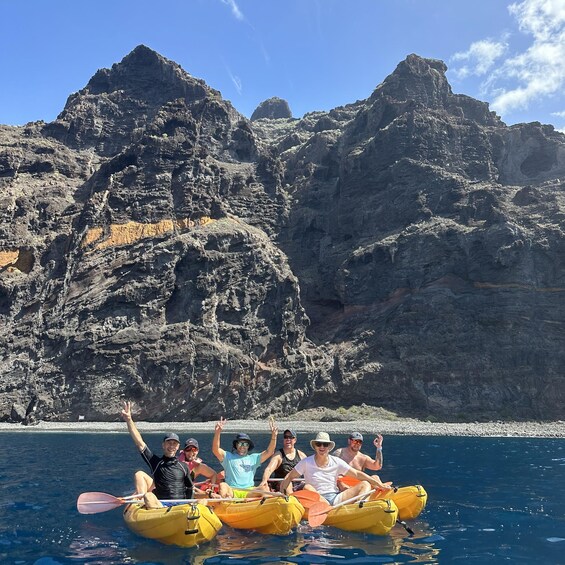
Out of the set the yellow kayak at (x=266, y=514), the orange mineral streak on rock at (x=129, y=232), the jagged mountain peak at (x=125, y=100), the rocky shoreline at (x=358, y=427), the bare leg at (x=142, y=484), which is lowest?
the rocky shoreline at (x=358, y=427)

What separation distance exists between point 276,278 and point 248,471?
5974cm

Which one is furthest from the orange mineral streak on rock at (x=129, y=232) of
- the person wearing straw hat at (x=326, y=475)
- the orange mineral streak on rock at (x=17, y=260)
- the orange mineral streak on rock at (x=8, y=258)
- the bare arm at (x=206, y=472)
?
the person wearing straw hat at (x=326, y=475)

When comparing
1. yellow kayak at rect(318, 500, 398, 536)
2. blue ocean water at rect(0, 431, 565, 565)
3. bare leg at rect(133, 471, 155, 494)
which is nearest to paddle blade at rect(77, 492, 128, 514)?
blue ocean water at rect(0, 431, 565, 565)

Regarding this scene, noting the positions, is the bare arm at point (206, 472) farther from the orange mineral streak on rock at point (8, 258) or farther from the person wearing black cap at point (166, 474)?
the orange mineral streak on rock at point (8, 258)

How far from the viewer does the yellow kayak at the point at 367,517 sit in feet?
38.4

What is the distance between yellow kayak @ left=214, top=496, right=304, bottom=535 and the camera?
464 inches

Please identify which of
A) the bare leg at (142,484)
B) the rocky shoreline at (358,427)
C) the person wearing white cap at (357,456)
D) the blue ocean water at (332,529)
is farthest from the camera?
the rocky shoreline at (358,427)

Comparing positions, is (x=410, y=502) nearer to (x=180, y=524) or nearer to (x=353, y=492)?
(x=353, y=492)

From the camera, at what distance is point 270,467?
13.0 metres

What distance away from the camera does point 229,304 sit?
69.8 meters

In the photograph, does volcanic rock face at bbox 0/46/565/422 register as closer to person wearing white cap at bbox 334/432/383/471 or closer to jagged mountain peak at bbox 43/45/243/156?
jagged mountain peak at bbox 43/45/243/156

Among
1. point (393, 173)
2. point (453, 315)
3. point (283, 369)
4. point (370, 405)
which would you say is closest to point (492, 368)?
point (453, 315)

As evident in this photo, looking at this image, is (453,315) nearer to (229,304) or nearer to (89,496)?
(229,304)

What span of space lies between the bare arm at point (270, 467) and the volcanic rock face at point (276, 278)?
50225 mm
